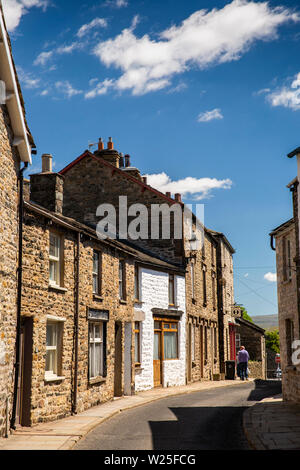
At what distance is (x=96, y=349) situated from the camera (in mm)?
19375

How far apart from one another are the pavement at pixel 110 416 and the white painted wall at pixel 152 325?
214 inches

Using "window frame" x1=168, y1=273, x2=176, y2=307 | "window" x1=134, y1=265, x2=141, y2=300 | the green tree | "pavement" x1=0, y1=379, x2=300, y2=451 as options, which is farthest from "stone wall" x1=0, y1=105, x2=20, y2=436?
the green tree

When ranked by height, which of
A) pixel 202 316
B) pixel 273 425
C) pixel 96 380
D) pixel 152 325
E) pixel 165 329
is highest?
pixel 202 316

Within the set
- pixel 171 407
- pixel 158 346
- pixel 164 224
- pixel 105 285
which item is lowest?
pixel 171 407

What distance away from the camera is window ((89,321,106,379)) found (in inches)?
740

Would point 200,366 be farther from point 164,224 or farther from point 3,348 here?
point 3,348

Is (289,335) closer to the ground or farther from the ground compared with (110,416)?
farther from the ground

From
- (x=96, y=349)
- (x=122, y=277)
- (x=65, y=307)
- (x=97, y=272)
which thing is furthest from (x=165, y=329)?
(x=65, y=307)

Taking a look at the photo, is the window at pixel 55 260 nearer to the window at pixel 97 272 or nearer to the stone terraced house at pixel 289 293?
the window at pixel 97 272

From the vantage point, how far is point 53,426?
46.3 ft

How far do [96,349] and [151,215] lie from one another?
1198 centimetres

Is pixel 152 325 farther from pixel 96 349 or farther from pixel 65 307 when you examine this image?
pixel 65 307

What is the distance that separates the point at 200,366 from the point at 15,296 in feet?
A: 68.6

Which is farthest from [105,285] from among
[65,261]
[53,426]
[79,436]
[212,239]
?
[212,239]
